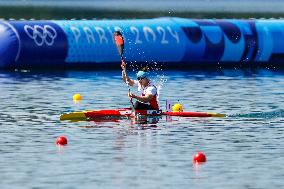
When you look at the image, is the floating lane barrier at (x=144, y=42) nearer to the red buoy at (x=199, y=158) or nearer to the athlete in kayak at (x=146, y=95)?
the athlete in kayak at (x=146, y=95)

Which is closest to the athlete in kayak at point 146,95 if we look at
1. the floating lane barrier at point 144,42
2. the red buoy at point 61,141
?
the red buoy at point 61,141

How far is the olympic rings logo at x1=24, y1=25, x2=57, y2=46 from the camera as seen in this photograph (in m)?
59.7

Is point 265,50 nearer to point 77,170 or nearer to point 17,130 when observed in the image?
point 17,130

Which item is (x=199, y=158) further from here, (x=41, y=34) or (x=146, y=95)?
(x=41, y=34)

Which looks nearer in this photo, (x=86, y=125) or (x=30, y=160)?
(x=30, y=160)

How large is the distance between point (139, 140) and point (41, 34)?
949 inches

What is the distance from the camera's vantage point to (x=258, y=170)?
31469 millimetres

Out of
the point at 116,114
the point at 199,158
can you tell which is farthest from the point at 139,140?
the point at 116,114

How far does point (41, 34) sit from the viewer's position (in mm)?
60000

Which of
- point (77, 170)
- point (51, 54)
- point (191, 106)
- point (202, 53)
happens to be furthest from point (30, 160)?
point (202, 53)

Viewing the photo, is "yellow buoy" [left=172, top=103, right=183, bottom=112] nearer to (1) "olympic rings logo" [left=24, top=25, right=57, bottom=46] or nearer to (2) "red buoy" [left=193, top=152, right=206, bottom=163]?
(2) "red buoy" [left=193, top=152, right=206, bottom=163]

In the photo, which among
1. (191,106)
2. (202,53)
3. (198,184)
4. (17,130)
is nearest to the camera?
(198,184)

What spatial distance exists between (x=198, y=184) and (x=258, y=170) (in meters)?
2.60

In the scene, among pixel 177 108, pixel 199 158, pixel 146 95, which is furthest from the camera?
pixel 177 108
